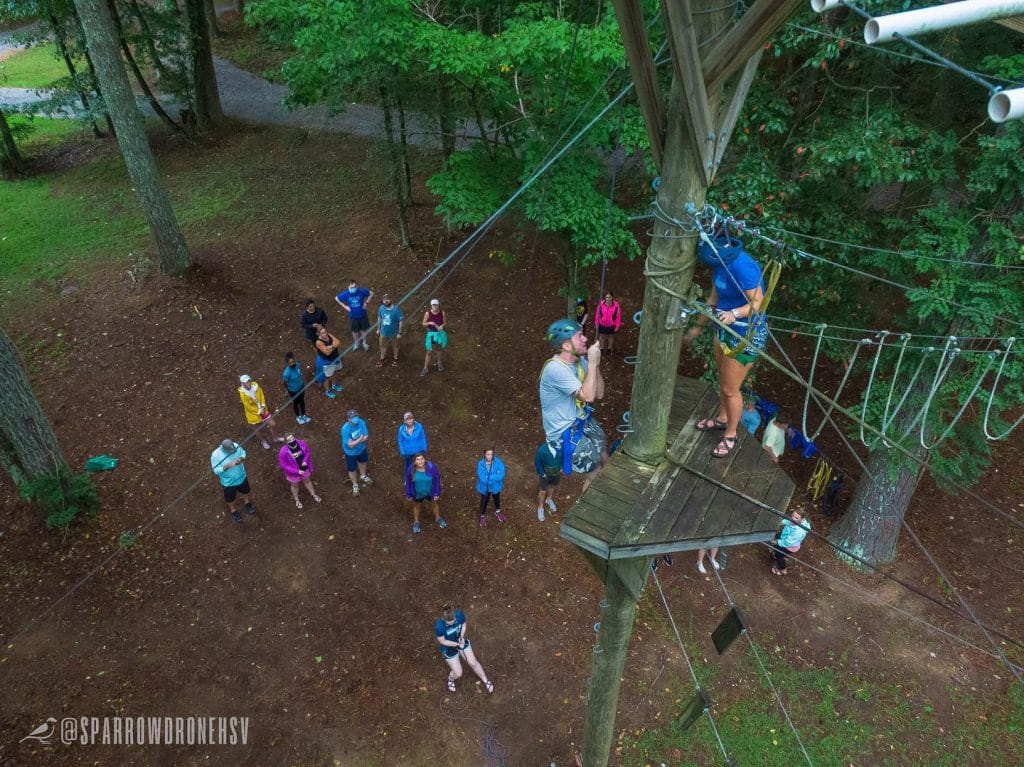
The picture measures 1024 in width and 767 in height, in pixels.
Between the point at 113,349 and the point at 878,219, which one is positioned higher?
the point at 878,219

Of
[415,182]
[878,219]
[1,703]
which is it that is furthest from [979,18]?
[415,182]

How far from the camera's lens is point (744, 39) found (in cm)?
265

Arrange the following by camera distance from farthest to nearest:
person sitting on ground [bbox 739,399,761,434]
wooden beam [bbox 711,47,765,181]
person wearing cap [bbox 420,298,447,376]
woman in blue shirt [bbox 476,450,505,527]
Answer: person wearing cap [bbox 420,298,447,376] < person sitting on ground [bbox 739,399,761,434] < woman in blue shirt [bbox 476,450,505,527] < wooden beam [bbox 711,47,765,181]

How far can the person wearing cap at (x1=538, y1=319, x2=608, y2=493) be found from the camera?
16.3ft

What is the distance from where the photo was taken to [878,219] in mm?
7785

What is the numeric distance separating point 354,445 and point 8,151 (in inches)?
581

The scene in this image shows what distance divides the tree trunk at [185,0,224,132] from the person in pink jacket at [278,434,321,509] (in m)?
13.4

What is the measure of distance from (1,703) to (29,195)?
1361 cm

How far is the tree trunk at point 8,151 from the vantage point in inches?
648

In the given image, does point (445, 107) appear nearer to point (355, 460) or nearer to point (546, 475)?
point (355, 460)

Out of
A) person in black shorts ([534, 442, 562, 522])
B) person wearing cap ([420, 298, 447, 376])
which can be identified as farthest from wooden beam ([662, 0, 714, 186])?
person wearing cap ([420, 298, 447, 376])

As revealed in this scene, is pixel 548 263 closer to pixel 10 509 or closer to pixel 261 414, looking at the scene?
pixel 261 414

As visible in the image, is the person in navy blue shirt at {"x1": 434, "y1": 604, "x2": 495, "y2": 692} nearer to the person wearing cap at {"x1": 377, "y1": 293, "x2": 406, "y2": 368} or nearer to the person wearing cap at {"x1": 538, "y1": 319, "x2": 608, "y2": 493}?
the person wearing cap at {"x1": 538, "y1": 319, "x2": 608, "y2": 493}

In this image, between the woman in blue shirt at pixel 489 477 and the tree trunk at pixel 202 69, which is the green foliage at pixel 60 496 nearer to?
the woman in blue shirt at pixel 489 477
